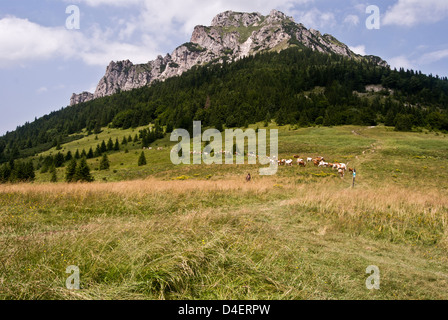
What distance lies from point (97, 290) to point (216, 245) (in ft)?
6.92

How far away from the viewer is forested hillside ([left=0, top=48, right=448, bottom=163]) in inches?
3563

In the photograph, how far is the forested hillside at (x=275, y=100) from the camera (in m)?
90.5

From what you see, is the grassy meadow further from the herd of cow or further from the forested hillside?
the forested hillside

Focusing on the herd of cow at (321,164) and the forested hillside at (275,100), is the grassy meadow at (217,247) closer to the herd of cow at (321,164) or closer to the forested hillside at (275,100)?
the herd of cow at (321,164)

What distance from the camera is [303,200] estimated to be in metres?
Result: 10.9

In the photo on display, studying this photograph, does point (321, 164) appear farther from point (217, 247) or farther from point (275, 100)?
point (275, 100)

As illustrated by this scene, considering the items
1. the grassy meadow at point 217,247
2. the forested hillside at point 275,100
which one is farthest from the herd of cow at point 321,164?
the forested hillside at point 275,100

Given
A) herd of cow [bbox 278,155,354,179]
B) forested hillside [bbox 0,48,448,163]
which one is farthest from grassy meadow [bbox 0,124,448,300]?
forested hillside [bbox 0,48,448,163]

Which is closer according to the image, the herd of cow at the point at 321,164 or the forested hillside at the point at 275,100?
the herd of cow at the point at 321,164

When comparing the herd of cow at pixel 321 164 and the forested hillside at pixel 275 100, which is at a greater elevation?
the forested hillside at pixel 275 100

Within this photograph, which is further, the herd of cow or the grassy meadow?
the herd of cow

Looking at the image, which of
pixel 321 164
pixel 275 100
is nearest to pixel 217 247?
pixel 321 164
